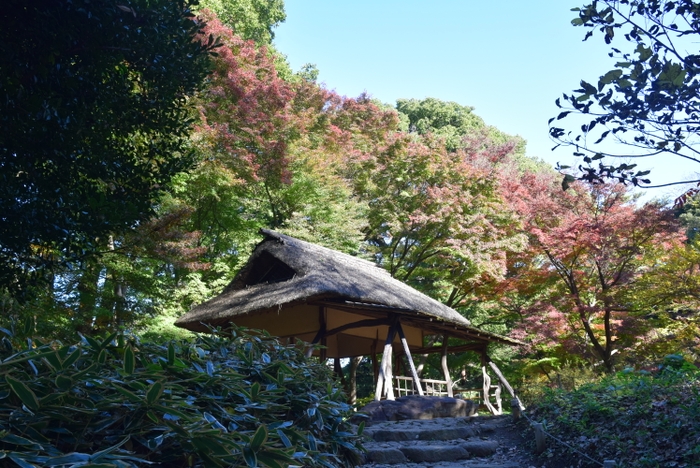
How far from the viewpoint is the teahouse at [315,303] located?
344 inches

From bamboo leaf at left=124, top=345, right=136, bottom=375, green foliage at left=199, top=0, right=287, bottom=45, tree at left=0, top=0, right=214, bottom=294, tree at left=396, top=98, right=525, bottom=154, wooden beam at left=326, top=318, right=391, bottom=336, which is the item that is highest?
green foliage at left=199, top=0, right=287, bottom=45

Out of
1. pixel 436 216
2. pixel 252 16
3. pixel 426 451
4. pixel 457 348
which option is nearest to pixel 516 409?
pixel 426 451

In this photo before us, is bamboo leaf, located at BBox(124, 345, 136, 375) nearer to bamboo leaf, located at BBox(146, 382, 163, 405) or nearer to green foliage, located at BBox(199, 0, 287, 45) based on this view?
bamboo leaf, located at BBox(146, 382, 163, 405)

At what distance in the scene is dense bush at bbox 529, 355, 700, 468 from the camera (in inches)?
162

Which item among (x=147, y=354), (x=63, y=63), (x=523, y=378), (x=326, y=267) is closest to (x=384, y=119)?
(x=523, y=378)

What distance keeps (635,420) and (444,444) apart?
6.52 ft

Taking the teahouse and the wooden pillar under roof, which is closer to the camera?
the teahouse

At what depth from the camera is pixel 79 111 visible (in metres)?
5.11

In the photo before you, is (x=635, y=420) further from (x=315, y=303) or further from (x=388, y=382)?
(x=315, y=303)

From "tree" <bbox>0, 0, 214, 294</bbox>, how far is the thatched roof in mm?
3358

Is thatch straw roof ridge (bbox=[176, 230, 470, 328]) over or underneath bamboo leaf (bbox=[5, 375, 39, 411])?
over

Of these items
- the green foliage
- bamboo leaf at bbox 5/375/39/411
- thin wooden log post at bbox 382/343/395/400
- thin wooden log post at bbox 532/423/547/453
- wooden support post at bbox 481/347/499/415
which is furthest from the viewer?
the green foliage

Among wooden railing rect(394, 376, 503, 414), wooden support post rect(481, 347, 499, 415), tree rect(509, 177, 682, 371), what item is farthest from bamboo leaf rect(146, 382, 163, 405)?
tree rect(509, 177, 682, 371)

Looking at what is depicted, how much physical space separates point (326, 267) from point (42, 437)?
799 centimetres
